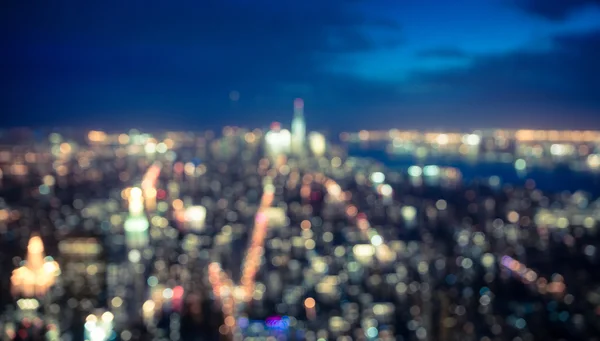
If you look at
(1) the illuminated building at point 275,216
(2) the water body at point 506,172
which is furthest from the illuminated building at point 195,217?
(2) the water body at point 506,172

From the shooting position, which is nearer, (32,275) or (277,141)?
(32,275)

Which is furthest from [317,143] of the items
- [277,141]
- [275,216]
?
[275,216]

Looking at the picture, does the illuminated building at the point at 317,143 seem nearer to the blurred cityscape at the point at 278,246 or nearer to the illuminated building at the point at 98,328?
the blurred cityscape at the point at 278,246

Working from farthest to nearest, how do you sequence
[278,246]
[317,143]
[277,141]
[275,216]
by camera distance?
[317,143] < [277,141] < [275,216] < [278,246]

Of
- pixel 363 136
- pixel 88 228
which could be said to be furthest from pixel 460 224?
pixel 88 228

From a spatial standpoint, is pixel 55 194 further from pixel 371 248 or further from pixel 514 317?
pixel 514 317

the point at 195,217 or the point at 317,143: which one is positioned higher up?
the point at 317,143

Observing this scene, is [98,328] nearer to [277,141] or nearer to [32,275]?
[32,275]
